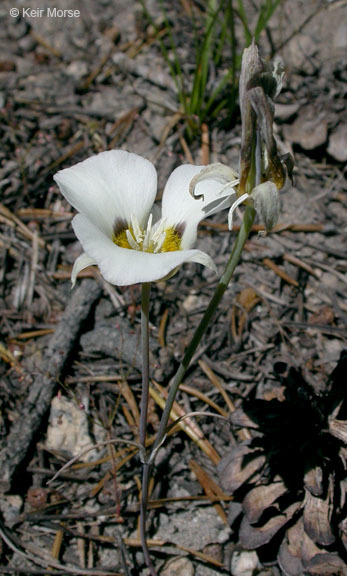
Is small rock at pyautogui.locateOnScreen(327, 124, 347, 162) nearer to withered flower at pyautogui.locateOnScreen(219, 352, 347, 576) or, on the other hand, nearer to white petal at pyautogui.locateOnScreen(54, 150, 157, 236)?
withered flower at pyautogui.locateOnScreen(219, 352, 347, 576)

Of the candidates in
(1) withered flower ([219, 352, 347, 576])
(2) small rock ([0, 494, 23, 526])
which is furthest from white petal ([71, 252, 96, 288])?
(2) small rock ([0, 494, 23, 526])

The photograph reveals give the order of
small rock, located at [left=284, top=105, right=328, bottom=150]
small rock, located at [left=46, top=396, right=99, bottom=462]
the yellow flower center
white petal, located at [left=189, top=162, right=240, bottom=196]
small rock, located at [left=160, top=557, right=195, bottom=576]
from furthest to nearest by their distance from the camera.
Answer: small rock, located at [left=284, top=105, right=328, bottom=150]
small rock, located at [left=46, top=396, right=99, bottom=462]
small rock, located at [left=160, top=557, right=195, bottom=576]
the yellow flower center
white petal, located at [left=189, top=162, right=240, bottom=196]

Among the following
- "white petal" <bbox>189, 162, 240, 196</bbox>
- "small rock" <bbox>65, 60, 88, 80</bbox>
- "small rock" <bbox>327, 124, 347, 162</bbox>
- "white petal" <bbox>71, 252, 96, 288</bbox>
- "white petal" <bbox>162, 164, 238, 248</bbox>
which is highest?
"small rock" <bbox>65, 60, 88, 80</bbox>

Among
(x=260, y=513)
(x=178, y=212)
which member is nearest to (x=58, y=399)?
(x=260, y=513)

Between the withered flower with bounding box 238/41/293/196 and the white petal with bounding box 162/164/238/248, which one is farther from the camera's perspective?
the white petal with bounding box 162/164/238/248

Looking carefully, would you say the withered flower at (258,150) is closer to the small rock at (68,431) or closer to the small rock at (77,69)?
the small rock at (68,431)

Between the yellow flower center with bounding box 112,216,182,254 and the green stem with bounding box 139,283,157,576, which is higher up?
the yellow flower center with bounding box 112,216,182,254

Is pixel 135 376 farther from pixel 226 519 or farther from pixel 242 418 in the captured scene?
pixel 226 519
